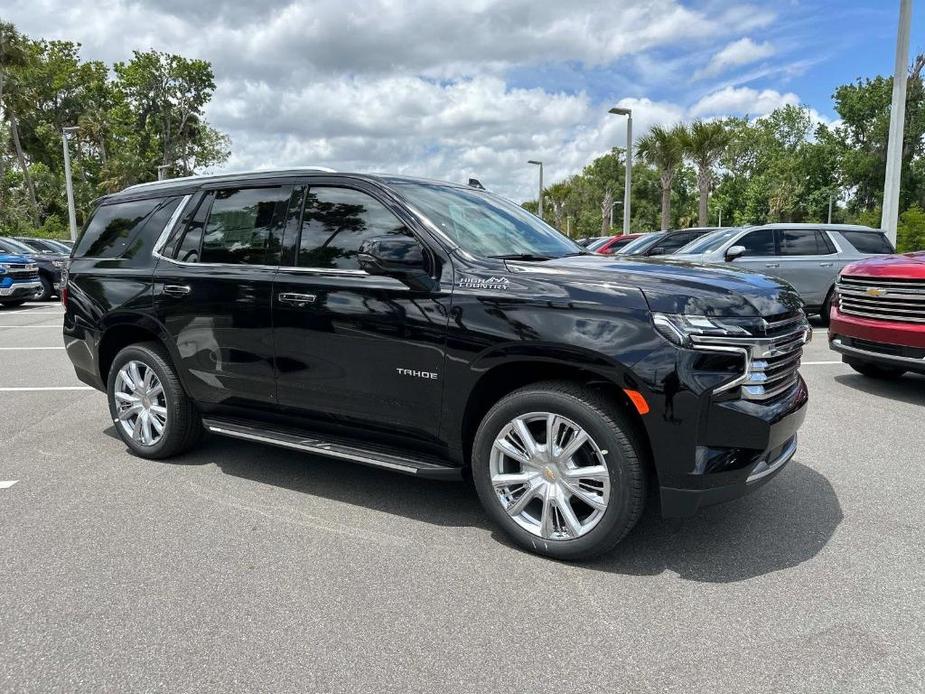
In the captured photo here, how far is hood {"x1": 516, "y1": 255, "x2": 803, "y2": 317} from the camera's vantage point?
311 centimetres

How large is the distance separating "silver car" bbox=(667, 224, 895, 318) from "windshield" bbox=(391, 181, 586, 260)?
7.57m

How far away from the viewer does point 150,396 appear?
16.1ft

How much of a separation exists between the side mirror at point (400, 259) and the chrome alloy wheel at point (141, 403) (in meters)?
2.13

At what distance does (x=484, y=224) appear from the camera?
417 cm

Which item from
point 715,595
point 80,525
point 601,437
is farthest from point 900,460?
point 80,525

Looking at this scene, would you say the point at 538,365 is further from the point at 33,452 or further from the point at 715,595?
the point at 33,452

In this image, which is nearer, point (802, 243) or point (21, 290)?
point (802, 243)

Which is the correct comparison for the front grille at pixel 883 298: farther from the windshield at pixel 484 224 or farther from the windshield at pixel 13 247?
the windshield at pixel 13 247

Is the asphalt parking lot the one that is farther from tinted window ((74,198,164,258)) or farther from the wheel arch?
tinted window ((74,198,164,258))

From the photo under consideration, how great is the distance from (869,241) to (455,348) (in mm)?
10960

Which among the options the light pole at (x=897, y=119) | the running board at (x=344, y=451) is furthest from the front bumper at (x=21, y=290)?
the light pole at (x=897, y=119)

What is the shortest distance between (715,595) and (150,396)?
3.78 metres

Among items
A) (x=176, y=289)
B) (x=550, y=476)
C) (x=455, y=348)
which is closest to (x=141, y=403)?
(x=176, y=289)

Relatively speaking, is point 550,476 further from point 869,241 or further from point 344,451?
point 869,241
